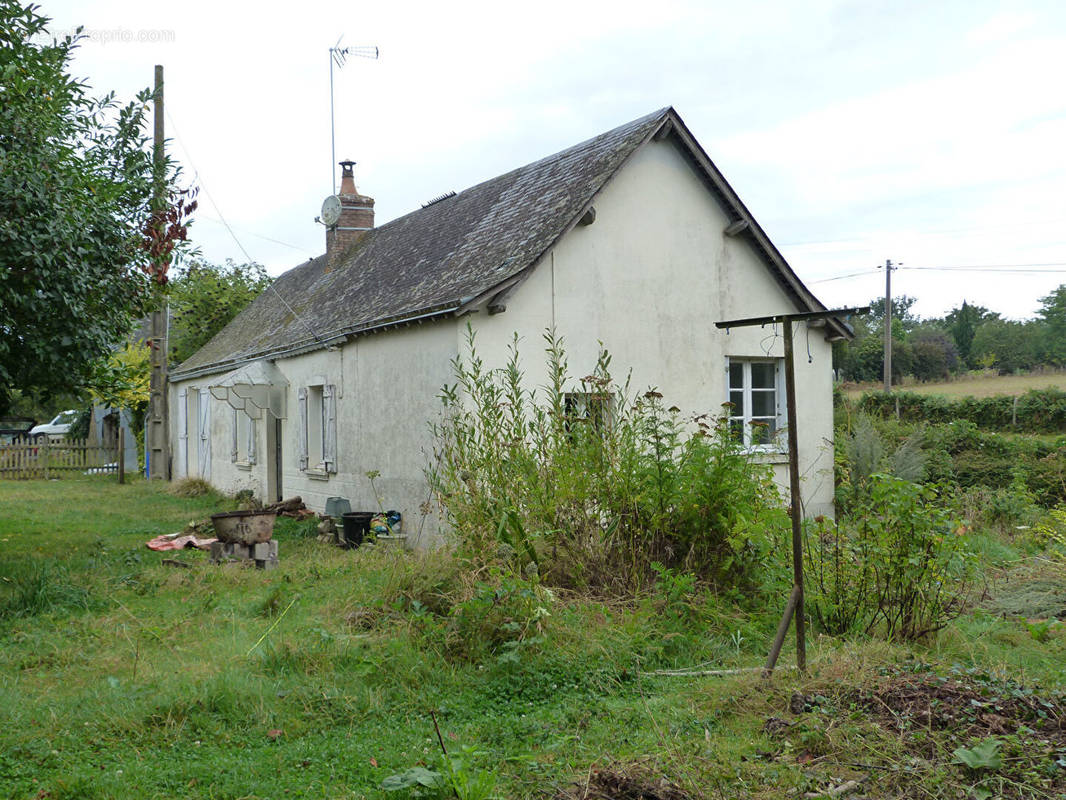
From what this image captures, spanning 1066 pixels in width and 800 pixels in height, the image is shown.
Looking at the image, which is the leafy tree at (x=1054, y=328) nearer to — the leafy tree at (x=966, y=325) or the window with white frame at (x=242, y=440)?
the leafy tree at (x=966, y=325)

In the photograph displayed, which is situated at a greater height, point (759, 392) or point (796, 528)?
point (759, 392)

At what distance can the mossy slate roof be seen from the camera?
38.0 ft

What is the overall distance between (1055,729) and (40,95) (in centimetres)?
1040

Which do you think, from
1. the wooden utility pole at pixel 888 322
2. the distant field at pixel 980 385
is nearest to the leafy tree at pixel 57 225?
the distant field at pixel 980 385

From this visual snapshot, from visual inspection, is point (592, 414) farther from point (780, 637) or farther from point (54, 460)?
point (54, 460)

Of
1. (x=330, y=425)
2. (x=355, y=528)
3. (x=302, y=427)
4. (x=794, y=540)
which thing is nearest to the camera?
(x=794, y=540)

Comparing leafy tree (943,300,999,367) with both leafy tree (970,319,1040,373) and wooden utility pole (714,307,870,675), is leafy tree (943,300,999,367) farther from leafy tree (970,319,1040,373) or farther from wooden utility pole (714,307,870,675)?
wooden utility pole (714,307,870,675)

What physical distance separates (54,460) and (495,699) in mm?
27165

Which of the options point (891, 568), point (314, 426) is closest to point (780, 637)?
point (891, 568)

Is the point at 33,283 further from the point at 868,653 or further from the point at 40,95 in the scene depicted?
the point at 868,653

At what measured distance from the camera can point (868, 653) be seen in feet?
19.6

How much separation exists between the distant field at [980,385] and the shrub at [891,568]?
25150 millimetres

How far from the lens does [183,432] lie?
24.8m

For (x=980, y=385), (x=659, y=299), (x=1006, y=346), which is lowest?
(x=980, y=385)
